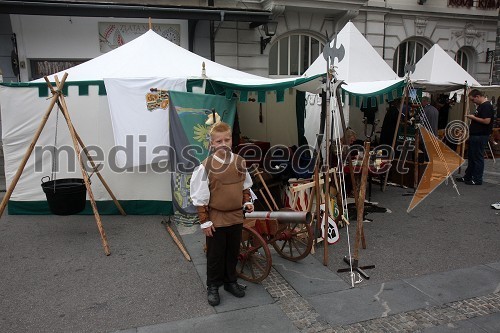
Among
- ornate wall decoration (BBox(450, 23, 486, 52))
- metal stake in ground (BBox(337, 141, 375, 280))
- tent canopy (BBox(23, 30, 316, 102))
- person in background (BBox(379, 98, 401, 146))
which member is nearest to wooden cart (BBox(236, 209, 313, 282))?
metal stake in ground (BBox(337, 141, 375, 280))

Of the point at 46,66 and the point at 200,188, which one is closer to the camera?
the point at 200,188

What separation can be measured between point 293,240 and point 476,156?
5.71 m

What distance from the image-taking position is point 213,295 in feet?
11.6

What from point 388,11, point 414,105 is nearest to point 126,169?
point 414,105

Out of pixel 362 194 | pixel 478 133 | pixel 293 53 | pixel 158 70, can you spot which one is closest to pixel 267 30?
pixel 293 53

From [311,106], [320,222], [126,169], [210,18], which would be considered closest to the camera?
[320,222]

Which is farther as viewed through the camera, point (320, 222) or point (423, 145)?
point (423, 145)

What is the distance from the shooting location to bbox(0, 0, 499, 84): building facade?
33.8 ft

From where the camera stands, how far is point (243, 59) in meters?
12.4

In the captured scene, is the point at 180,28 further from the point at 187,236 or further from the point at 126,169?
the point at 187,236

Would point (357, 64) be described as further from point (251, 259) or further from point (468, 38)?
point (468, 38)

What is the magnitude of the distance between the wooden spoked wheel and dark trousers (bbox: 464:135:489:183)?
5443 millimetres

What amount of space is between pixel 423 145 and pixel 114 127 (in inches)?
249

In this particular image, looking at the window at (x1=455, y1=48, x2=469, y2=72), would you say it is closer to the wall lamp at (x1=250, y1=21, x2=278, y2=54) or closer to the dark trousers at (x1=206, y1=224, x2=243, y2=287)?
the wall lamp at (x1=250, y1=21, x2=278, y2=54)
